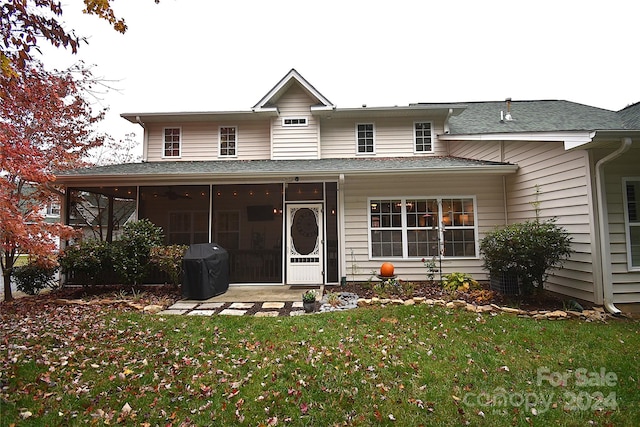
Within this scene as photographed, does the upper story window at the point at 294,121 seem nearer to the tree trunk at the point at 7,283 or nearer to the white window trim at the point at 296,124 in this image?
the white window trim at the point at 296,124

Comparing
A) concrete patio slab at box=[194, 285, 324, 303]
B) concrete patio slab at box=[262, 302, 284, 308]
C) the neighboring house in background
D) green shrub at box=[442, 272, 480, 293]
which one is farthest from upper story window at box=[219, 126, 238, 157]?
green shrub at box=[442, 272, 480, 293]

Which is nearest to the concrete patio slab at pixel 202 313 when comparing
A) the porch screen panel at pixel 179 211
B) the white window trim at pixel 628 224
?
the porch screen panel at pixel 179 211

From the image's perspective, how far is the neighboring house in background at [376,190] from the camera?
602cm

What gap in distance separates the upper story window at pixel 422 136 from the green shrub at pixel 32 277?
10.8 m

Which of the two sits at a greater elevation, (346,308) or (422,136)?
(422,136)

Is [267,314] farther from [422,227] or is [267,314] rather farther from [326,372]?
[422,227]

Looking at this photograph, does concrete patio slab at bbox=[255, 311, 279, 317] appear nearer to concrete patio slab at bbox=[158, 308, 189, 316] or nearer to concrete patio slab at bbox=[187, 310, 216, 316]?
concrete patio slab at bbox=[187, 310, 216, 316]

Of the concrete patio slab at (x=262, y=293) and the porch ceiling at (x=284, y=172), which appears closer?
the concrete patio slab at (x=262, y=293)

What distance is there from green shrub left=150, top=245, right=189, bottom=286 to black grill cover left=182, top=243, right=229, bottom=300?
0.49 meters

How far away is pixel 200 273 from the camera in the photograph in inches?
271

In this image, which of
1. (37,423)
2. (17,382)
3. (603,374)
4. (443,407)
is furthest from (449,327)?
(17,382)

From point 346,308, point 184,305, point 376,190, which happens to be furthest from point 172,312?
point 376,190

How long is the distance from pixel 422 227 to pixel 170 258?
631cm

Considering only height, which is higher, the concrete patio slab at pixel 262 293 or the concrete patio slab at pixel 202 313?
the concrete patio slab at pixel 262 293
